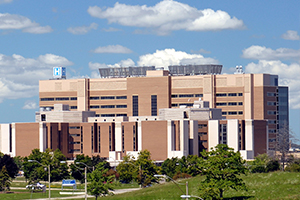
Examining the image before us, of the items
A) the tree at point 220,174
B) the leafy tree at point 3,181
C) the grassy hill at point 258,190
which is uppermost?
the tree at point 220,174

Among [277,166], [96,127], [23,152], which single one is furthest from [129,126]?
[277,166]

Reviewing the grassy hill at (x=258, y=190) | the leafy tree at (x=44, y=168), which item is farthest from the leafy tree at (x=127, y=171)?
the grassy hill at (x=258, y=190)

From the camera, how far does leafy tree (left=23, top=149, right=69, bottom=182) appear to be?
14800cm

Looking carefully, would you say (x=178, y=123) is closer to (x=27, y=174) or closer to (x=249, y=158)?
(x=249, y=158)

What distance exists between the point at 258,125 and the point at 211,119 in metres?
16.5

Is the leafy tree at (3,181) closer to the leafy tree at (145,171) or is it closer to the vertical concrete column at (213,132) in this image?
the leafy tree at (145,171)

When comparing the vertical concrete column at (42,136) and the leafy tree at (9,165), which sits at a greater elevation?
the vertical concrete column at (42,136)

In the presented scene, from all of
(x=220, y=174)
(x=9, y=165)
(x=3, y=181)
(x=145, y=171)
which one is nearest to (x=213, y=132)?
(x=145, y=171)

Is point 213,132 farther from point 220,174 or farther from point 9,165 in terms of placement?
point 220,174

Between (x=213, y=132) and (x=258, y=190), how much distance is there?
95.3 metres

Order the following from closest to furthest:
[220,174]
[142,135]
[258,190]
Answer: [220,174] → [258,190] → [142,135]

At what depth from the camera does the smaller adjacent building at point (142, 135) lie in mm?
177625

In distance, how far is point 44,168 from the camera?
145750mm

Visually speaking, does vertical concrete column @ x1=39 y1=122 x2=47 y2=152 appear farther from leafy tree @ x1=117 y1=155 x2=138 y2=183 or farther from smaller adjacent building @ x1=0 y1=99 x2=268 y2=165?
leafy tree @ x1=117 y1=155 x2=138 y2=183
